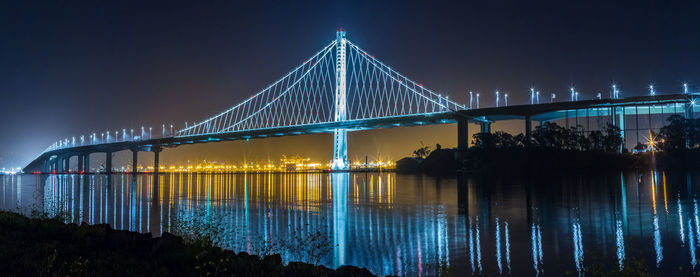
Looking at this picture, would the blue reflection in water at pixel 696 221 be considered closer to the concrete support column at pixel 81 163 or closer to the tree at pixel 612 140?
the tree at pixel 612 140

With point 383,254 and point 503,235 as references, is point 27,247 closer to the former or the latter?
point 383,254

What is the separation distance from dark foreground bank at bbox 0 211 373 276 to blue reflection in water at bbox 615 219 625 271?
4.60 metres

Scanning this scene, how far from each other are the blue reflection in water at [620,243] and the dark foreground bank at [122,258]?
460 centimetres

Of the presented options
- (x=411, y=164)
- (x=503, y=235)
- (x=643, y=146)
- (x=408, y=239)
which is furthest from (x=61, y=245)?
(x=411, y=164)

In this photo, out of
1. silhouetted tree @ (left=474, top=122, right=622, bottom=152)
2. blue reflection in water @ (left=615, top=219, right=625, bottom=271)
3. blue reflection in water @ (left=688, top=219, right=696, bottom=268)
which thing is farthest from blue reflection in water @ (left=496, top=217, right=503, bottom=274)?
Result: silhouetted tree @ (left=474, top=122, right=622, bottom=152)

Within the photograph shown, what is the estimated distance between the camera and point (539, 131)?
63531 mm

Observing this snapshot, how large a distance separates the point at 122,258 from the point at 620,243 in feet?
28.8

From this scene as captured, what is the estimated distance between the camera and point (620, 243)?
9.38 metres

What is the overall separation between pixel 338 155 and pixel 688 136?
46.6 meters

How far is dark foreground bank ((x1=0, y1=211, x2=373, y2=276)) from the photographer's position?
5691mm

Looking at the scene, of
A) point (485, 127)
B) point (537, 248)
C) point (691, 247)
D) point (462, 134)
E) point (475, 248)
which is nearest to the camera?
point (691, 247)

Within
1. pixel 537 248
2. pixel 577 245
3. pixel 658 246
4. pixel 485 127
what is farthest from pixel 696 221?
pixel 485 127

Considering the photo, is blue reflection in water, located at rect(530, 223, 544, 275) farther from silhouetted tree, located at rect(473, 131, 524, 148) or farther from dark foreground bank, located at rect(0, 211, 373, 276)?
silhouetted tree, located at rect(473, 131, 524, 148)

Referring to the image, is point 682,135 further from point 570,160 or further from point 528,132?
point 528,132
